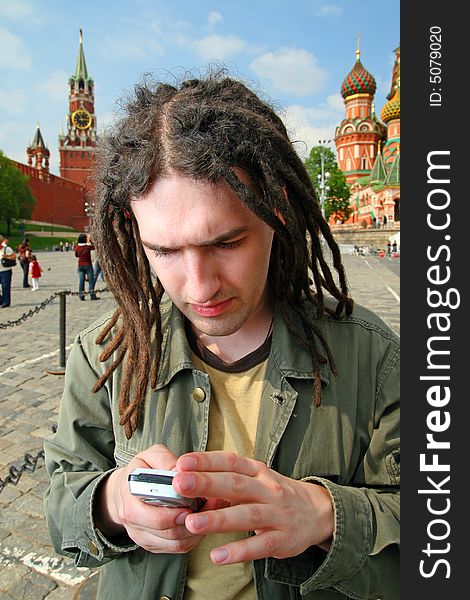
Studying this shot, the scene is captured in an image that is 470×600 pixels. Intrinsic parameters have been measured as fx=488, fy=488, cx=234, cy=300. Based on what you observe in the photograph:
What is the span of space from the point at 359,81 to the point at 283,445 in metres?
68.7

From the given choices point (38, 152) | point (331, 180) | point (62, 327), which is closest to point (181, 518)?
point (62, 327)

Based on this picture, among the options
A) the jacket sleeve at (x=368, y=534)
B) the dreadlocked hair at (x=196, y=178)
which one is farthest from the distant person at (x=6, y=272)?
the jacket sleeve at (x=368, y=534)

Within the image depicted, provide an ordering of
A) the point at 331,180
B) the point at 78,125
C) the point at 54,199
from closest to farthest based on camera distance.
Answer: the point at 331,180 < the point at 54,199 < the point at 78,125

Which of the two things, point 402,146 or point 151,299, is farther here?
point 151,299

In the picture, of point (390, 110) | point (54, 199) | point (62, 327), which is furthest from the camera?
point (54, 199)

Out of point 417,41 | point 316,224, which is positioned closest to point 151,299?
point 316,224

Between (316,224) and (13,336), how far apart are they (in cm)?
846

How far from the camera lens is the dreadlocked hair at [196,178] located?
3.69 feet

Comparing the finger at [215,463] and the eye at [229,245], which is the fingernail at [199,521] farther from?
the eye at [229,245]

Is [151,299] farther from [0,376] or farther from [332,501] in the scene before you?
[0,376]

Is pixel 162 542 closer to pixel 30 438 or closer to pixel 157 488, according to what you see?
pixel 157 488

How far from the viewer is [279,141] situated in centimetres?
123

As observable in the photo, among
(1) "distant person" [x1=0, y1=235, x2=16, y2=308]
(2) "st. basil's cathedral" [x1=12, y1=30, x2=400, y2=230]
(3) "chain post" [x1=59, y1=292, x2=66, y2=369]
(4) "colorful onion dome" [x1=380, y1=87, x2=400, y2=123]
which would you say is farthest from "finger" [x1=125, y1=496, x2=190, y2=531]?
(4) "colorful onion dome" [x1=380, y1=87, x2=400, y2=123]

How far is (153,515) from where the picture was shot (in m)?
0.97
